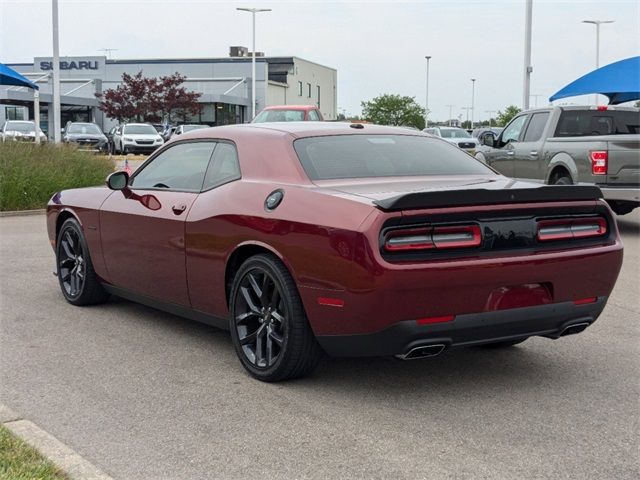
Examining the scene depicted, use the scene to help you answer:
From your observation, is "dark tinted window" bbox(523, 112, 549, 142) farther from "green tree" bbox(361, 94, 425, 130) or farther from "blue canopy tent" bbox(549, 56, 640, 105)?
"green tree" bbox(361, 94, 425, 130)

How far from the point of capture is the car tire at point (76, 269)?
7098mm

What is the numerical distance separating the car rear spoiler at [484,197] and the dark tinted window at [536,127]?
9.26 meters

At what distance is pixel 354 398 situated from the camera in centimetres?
481

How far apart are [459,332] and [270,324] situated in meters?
1.12

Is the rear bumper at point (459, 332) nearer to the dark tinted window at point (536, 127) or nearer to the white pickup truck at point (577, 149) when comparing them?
the white pickup truck at point (577, 149)

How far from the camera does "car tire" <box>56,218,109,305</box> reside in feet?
23.3

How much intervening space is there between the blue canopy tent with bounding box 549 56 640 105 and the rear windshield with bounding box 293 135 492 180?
17.3 meters

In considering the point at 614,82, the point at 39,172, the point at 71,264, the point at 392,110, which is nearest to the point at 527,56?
the point at 614,82

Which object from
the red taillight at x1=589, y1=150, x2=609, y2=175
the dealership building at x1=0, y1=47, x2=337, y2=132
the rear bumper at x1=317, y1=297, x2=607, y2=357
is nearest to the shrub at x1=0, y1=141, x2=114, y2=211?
the red taillight at x1=589, y1=150, x2=609, y2=175

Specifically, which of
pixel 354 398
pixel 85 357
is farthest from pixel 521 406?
pixel 85 357

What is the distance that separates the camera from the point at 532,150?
13930mm

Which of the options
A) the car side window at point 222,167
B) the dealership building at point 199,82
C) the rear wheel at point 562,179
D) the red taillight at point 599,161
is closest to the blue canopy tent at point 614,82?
the rear wheel at point 562,179

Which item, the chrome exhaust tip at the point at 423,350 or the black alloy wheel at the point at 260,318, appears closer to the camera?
the chrome exhaust tip at the point at 423,350

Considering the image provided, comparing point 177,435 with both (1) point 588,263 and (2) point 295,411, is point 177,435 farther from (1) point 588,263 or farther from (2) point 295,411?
(1) point 588,263
